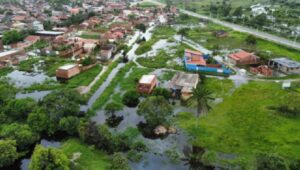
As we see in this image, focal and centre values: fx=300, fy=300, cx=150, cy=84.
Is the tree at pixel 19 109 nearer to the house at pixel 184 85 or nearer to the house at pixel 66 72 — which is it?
the house at pixel 66 72

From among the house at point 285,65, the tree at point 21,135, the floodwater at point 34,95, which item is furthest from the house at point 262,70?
the tree at point 21,135

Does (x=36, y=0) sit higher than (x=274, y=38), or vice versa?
(x=36, y=0)

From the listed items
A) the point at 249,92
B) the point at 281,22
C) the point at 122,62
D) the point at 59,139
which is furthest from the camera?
the point at 281,22

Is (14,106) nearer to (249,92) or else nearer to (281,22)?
(249,92)

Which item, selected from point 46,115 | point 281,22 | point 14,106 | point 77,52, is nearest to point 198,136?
point 46,115

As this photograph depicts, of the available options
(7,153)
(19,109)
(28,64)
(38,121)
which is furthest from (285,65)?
(28,64)

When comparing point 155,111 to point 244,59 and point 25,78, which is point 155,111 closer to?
point 25,78

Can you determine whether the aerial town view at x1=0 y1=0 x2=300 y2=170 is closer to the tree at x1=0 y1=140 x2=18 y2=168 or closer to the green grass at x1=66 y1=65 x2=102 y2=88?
the tree at x1=0 y1=140 x2=18 y2=168

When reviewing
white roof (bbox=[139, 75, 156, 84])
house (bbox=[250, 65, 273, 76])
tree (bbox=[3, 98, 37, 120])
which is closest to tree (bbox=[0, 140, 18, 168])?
tree (bbox=[3, 98, 37, 120])
